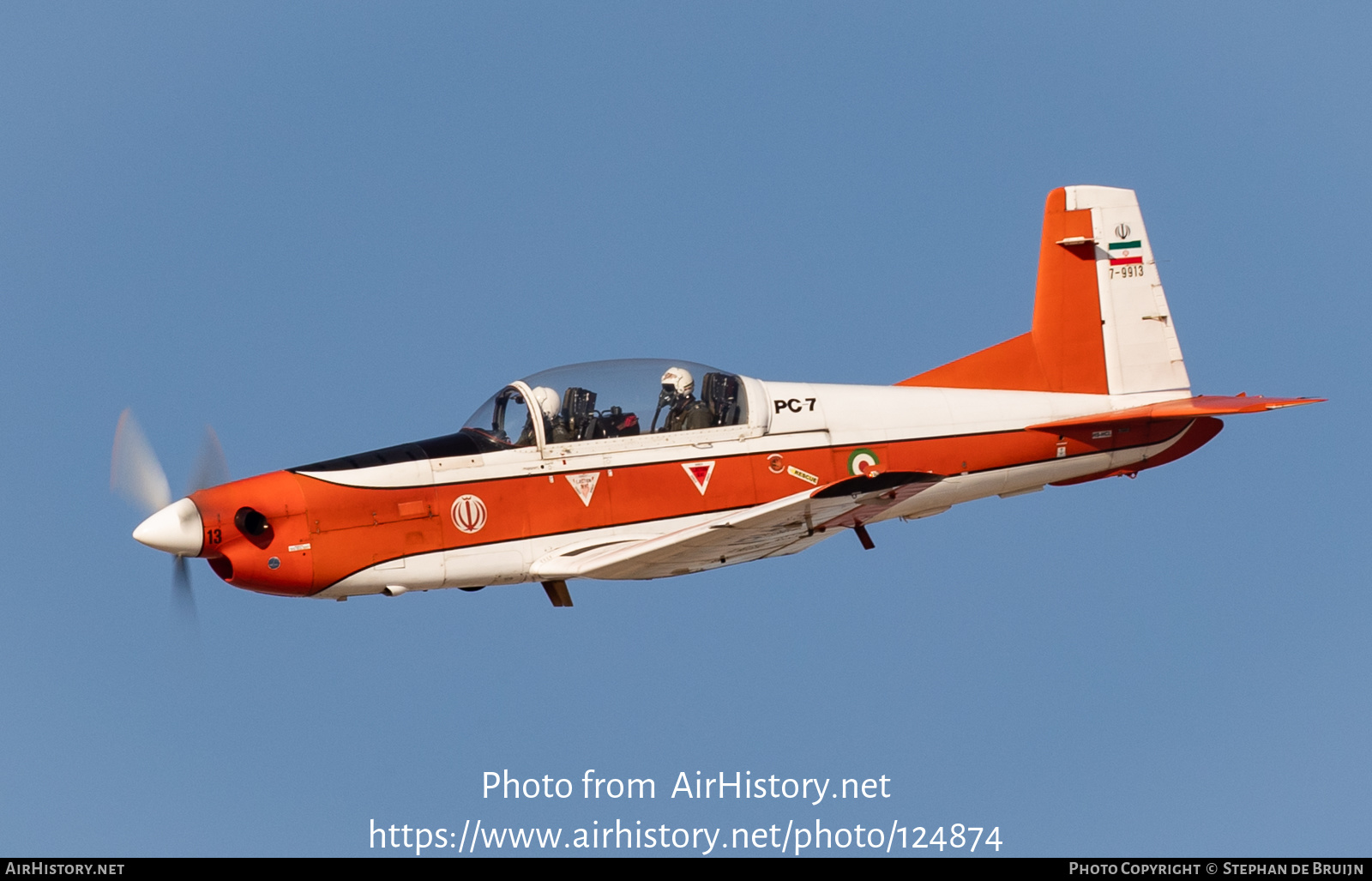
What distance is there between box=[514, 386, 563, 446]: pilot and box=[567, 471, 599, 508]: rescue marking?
1.21 feet

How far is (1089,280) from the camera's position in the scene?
637 inches

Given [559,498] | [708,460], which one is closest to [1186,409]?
[708,460]

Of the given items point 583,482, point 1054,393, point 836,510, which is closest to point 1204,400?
point 1054,393

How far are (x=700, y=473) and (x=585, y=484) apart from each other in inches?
36.8

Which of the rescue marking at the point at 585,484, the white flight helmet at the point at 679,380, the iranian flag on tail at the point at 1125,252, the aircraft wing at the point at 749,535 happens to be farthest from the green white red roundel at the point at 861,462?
the iranian flag on tail at the point at 1125,252

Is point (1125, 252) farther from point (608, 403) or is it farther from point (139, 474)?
point (139, 474)

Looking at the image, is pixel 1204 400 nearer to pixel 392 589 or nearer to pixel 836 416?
pixel 836 416

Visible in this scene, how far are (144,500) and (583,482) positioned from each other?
10.6ft

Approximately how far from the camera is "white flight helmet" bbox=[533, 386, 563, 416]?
13984 millimetres

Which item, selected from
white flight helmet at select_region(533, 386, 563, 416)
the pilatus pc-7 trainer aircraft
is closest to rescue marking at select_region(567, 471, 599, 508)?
the pilatus pc-7 trainer aircraft

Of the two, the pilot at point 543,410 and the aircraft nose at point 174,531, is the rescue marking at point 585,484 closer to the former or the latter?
the pilot at point 543,410

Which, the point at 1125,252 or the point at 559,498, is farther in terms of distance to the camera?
the point at 1125,252

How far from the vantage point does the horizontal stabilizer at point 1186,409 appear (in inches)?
602

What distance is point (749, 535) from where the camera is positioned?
44.2 feet
